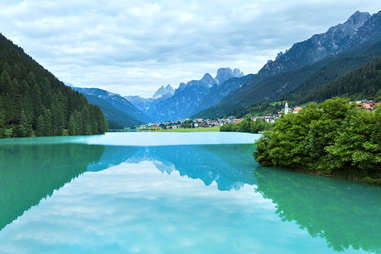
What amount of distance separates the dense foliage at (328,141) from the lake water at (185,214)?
188 centimetres

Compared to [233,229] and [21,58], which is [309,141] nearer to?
[233,229]

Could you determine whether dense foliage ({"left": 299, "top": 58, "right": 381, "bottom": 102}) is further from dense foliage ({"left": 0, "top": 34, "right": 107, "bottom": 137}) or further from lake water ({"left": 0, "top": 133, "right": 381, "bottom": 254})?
lake water ({"left": 0, "top": 133, "right": 381, "bottom": 254})

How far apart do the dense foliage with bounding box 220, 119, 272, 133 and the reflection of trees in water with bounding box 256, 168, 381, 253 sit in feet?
384

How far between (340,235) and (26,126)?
11138cm

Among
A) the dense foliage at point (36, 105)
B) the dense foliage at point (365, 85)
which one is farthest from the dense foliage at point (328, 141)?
the dense foliage at point (365, 85)

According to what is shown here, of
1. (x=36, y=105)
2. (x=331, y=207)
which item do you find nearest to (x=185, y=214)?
(x=331, y=207)

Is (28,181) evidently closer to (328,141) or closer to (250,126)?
(328,141)

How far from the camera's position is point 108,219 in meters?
16.3

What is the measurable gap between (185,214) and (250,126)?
480 ft

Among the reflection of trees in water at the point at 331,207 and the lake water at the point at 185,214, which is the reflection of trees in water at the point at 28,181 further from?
the reflection of trees in water at the point at 331,207

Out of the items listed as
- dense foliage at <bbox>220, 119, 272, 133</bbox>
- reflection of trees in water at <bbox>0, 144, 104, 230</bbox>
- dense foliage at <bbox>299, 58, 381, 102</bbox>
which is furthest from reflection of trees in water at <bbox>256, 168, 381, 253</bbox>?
dense foliage at <bbox>299, 58, 381, 102</bbox>

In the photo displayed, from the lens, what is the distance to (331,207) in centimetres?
1922

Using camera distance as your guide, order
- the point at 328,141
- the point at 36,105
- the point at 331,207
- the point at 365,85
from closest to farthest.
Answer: the point at 331,207, the point at 328,141, the point at 36,105, the point at 365,85

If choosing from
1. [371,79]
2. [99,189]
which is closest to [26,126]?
[99,189]
